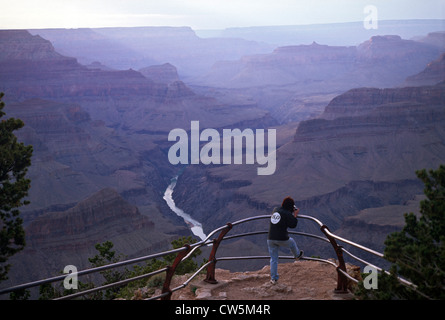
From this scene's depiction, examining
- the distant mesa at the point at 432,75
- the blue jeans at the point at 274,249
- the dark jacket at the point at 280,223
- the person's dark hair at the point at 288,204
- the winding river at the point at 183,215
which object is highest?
the distant mesa at the point at 432,75

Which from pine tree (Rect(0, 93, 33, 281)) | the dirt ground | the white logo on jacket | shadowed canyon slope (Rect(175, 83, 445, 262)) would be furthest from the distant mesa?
the white logo on jacket

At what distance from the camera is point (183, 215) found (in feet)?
337

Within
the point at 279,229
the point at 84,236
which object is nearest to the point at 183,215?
the point at 84,236

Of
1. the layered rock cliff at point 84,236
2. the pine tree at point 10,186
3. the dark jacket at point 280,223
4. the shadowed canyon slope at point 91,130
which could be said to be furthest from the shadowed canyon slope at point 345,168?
the dark jacket at point 280,223

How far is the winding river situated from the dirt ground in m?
69.4

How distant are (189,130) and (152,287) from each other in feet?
533

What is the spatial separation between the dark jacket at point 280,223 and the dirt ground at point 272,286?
1.09m

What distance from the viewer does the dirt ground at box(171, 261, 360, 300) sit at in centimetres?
1148

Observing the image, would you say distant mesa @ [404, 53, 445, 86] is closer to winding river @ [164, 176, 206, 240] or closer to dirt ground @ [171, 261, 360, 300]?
winding river @ [164, 176, 206, 240]

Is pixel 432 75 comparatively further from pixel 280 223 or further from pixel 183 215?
pixel 280 223

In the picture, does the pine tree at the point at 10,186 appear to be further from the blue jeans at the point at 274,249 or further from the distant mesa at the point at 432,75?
the distant mesa at the point at 432,75

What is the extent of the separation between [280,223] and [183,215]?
299 ft

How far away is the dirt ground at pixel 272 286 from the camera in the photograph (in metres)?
11.5
